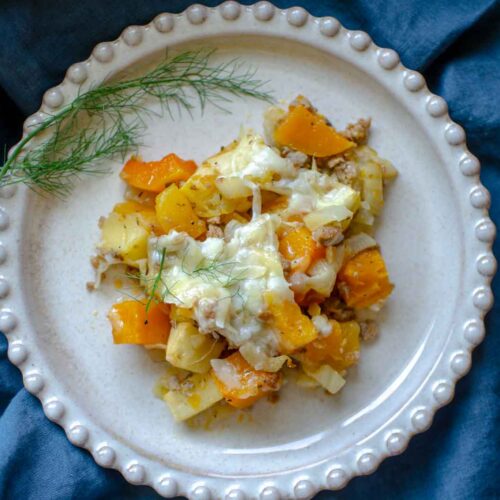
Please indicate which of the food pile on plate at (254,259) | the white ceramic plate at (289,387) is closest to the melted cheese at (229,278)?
the food pile on plate at (254,259)

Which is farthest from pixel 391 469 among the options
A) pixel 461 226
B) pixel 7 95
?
pixel 7 95

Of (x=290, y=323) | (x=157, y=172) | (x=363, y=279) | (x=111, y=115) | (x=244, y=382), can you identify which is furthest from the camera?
(x=111, y=115)

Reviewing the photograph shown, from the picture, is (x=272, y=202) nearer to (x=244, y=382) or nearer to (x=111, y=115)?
(x=244, y=382)

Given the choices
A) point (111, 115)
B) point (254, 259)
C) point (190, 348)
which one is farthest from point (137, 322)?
point (111, 115)

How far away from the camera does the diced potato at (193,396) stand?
11.4ft

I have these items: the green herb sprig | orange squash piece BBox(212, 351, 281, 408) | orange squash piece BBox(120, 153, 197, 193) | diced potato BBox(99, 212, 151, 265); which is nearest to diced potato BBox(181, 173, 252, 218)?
orange squash piece BBox(120, 153, 197, 193)

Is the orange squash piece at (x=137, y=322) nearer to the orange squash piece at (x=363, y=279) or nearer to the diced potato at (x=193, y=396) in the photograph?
the diced potato at (x=193, y=396)

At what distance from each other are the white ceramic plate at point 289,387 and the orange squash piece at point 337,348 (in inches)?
5.9

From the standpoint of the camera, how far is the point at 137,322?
11.3 feet

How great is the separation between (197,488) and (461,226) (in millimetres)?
1778

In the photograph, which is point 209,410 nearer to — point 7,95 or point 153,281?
point 153,281

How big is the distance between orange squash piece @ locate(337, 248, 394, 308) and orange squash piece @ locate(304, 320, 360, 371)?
139mm

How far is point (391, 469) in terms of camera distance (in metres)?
3.75

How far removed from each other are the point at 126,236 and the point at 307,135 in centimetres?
96
